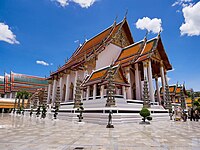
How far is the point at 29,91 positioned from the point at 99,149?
42.1 meters

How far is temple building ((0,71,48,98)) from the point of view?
3847 cm

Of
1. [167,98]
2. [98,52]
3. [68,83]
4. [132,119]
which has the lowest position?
[132,119]

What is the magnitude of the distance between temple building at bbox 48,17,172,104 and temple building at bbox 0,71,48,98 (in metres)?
20.5

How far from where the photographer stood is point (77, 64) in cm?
2061

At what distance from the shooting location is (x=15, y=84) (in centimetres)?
3928

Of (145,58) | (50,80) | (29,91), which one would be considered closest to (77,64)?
(145,58)

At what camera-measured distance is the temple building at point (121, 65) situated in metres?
→ 16.1

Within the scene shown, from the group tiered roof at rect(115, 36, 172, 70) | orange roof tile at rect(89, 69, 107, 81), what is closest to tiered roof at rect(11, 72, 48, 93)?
tiered roof at rect(115, 36, 172, 70)

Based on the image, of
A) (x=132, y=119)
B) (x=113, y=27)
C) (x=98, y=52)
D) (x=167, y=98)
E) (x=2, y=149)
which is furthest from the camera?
(x=113, y=27)

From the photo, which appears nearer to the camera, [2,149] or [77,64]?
[2,149]

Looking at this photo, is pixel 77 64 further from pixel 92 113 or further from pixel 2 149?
pixel 2 149

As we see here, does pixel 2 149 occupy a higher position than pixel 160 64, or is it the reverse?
pixel 160 64

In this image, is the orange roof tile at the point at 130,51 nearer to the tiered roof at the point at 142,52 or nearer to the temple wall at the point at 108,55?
the tiered roof at the point at 142,52

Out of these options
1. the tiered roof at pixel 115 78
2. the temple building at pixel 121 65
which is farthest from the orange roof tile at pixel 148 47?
the tiered roof at pixel 115 78
